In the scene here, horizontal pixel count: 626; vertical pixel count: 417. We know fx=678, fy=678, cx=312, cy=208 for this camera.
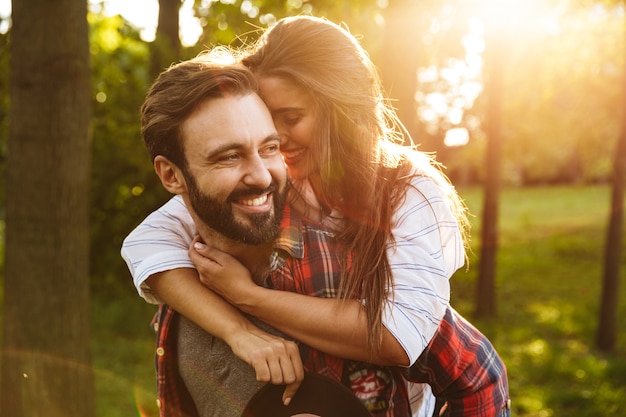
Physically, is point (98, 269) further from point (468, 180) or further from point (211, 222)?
point (468, 180)

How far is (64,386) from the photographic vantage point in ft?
15.3

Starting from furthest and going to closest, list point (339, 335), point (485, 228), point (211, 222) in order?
point (485, 228) → point (211, 222) → point (339, 335)

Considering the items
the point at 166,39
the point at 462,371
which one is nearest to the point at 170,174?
the point at 462,371

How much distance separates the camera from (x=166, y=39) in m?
7.95

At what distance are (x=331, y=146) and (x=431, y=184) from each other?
412 mm

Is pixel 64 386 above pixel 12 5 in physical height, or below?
below

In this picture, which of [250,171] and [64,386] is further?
[64,386]

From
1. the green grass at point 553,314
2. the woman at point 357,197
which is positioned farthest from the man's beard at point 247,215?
the green grass at point 553,314

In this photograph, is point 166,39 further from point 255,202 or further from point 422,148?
point 255,202

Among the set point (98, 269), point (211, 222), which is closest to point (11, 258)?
point (211, 222)

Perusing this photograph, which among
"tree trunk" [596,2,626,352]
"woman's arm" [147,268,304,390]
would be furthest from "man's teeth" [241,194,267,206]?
"tree trunk" [596,2,626,352]

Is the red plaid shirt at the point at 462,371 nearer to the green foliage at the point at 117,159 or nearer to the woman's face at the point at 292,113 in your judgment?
the woman's face at the point at 292,113

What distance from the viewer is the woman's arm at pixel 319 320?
217cm

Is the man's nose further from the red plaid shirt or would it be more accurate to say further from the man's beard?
the red plaid shirt
